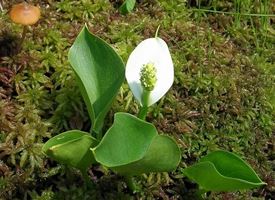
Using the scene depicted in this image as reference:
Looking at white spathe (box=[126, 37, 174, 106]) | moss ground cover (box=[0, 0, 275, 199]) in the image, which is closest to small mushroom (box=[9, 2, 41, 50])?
moss ground cover (box=[0, 0, 275, 199])

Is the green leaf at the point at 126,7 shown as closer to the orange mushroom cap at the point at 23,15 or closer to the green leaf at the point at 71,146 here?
the orange mushroom cap at the point at 23,15

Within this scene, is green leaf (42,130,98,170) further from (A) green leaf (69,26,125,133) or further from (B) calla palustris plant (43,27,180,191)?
(A) green leaf (69,26,125,133)

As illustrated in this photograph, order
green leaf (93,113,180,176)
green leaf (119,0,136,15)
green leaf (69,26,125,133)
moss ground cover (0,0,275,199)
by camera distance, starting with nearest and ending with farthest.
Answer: green leaf (93,113,180,176) < green leaf (69,26,125,133) < moss ground cover (0,0,275,199) < green leaf (119,0,136,15)

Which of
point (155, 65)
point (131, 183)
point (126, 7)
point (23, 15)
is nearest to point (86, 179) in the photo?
point (131, 183)

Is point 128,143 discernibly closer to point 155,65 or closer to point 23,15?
point 155,65

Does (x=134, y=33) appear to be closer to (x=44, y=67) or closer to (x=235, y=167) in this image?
(x=44, y=67)

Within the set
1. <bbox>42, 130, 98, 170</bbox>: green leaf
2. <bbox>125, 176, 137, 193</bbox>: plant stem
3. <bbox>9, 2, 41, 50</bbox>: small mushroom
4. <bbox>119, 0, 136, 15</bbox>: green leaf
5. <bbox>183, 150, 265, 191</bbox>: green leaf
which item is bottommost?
<bbox>125, 176, 137, 193</bbox>: plant stem

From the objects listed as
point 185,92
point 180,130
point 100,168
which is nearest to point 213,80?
point 185,92
